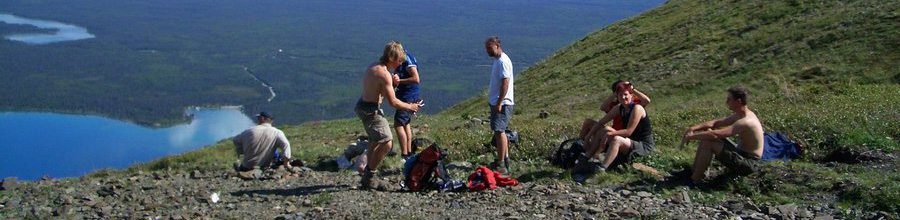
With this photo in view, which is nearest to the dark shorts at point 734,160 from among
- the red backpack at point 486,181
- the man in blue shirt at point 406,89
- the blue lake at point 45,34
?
the red backpack at point 486,181

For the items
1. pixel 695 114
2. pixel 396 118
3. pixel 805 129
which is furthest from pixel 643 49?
pixel 396 118

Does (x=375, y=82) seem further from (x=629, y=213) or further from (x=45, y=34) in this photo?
(x=45, y=34)

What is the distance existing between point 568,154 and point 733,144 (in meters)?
2.04

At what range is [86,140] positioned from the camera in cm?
3253

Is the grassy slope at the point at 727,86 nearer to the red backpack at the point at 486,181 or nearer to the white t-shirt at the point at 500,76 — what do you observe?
the red backpack at the point at 486,181

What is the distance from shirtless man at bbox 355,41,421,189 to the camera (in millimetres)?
10062

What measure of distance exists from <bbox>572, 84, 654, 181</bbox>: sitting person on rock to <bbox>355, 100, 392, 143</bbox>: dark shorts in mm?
2082

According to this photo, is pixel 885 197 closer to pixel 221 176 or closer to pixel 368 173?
pixel 368 173

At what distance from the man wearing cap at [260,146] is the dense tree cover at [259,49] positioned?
101 feet

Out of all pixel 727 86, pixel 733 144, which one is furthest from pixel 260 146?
pixel 727 86

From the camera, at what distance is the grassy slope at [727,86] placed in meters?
10.5

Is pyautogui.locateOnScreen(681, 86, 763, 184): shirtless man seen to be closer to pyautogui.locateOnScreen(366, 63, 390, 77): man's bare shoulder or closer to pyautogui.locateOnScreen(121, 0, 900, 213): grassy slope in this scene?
pyautogui.locateOnScreen(121, 0, 900, 213): grassy slope

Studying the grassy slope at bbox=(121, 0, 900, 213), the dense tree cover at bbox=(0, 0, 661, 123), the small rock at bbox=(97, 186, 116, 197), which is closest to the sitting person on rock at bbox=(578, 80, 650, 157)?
the grassy slope at bbox=(121, 0, 900, 213)

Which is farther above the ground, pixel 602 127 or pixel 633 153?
pixel 602 127
